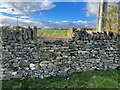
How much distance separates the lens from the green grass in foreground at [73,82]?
14805 millimetres

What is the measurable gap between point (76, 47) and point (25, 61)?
287cm

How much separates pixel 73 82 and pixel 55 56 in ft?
7.88

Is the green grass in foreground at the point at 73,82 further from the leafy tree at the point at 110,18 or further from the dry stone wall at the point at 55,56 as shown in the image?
the leafy tree at the point at 110,18

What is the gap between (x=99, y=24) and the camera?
24938mm

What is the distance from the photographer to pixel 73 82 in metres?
15.2

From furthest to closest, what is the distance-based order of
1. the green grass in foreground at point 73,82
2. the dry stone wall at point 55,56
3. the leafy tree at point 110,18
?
the leafy tree at point 110,18 < the dry stone wall at point 55,56 < the green grass in foreground at point 73,82

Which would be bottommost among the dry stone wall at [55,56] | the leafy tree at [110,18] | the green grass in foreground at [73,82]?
the green grass in foreground at [73,82]

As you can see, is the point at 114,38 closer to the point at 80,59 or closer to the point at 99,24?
the point at 80,59

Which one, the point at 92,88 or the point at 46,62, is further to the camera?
the point at 46,62

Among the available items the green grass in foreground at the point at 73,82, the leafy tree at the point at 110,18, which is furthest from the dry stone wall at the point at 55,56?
the leafy tree at the point at 110,18

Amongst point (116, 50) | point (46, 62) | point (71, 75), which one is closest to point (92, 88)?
point (71, 75)

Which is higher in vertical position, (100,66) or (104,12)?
(104,12)

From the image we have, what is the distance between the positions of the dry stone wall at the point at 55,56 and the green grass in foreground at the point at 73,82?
68 cm

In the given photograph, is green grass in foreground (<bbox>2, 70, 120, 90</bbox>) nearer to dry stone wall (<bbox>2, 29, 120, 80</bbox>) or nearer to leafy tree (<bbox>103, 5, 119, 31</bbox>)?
dry stone wall (<bbox>2, 29, 120, 80</bbox>)
